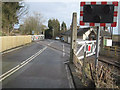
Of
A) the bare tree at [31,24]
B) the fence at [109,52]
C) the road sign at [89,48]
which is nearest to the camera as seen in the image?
the road sign at [89,48]

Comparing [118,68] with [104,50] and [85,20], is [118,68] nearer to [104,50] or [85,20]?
[104,50]

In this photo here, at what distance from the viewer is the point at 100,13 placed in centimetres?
383

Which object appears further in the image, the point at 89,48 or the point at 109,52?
the point at 109,52

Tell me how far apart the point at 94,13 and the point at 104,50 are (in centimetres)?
1240

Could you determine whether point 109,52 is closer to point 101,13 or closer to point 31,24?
point 101,13

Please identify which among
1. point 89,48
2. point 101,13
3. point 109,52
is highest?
point 101,13

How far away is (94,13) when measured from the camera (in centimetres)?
388

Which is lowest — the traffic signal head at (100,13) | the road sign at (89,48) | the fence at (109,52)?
the fence at (109,52)

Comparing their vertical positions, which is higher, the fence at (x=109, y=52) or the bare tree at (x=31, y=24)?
the bare tree at (x=31, y=24)

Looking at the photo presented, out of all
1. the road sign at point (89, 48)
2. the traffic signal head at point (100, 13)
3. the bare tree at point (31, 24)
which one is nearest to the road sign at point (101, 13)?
the traffic signal head at point (100, 13)

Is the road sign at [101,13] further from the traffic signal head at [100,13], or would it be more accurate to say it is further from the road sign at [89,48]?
the road sign at [89,48]

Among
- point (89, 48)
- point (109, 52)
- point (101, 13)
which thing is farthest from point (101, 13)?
point (109, 52)

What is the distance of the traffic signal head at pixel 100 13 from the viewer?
3.81 m

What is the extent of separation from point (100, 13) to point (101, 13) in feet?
0.10
